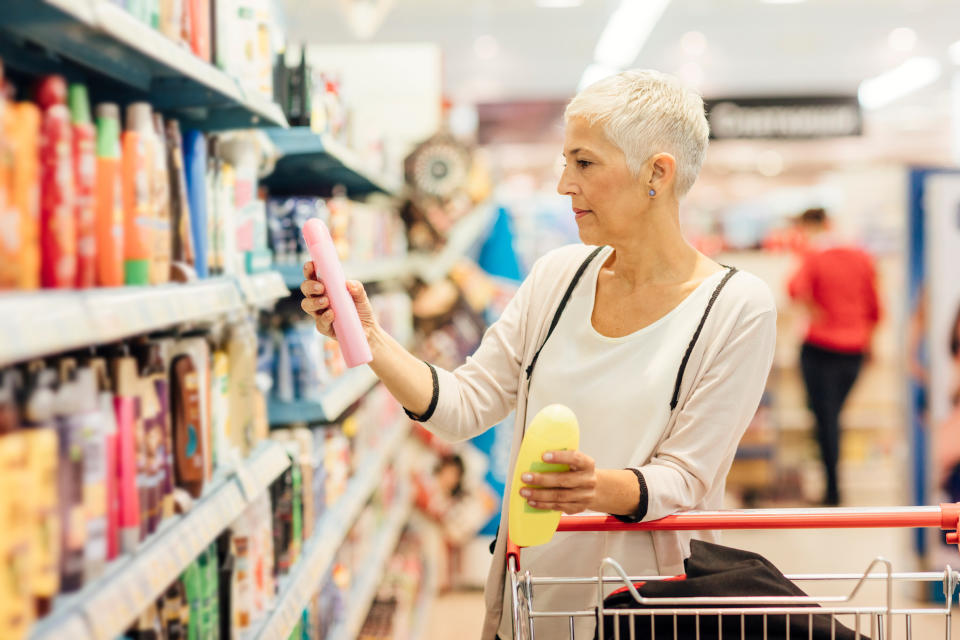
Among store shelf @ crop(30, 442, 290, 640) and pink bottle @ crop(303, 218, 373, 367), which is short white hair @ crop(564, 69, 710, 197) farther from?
store shelf @ crop(30, 442, 290, 640)

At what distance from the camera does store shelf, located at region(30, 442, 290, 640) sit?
1021mm

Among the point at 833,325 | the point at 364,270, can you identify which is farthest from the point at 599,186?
the point at 833,325

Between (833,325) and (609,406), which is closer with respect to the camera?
(609,406)

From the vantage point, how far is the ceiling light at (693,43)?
10.2 metres

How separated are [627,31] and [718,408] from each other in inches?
336

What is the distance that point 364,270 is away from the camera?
301 cm

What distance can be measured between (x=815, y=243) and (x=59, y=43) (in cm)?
572

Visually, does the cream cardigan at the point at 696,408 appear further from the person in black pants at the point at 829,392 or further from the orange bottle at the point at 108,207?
the person in black pants at the point at 829,392

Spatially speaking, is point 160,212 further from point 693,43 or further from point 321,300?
point 693,43

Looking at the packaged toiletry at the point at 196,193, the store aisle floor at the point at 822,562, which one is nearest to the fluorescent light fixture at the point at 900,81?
the store aisle floor at the point at 822,562

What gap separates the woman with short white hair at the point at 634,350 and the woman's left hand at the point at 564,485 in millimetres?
159

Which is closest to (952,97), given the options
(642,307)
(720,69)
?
(720,69)

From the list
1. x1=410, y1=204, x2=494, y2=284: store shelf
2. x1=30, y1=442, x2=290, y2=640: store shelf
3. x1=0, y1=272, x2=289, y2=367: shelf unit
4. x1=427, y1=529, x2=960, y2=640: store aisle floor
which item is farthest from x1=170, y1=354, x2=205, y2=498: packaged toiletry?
x1=410, y1=204, x2=494, y2=284: store shelf

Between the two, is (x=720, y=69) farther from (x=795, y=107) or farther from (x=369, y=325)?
Result: (x=369, y=325)
